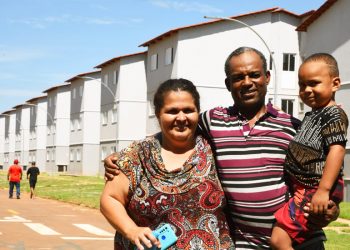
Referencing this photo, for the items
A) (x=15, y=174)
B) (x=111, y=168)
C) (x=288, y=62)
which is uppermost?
(x=288, y=62)

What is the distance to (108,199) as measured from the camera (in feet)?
12.4

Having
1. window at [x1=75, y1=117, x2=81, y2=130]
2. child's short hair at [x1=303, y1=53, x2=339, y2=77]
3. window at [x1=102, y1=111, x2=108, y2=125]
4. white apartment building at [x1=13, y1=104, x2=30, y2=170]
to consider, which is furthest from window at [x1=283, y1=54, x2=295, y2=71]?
white apartment building at [x1=13, y1=104, x2=30, y2=170]

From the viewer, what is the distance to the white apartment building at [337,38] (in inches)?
1114

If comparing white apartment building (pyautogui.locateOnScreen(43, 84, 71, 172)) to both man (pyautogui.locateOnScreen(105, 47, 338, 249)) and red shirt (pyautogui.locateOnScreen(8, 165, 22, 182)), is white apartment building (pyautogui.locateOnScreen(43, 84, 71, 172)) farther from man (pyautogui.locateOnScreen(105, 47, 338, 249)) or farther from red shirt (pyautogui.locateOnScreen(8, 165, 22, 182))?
man (pyautogui.locateOnScreen(105, 47, 338, 249))

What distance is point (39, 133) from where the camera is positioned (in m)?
90.1

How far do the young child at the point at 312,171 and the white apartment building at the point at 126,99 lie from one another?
4716 centimetres

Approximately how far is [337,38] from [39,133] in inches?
2583

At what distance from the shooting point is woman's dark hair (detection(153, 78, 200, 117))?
383 cm

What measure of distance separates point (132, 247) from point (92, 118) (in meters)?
63.1

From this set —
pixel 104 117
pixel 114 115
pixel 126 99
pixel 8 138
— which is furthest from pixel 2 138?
pixel 126 99

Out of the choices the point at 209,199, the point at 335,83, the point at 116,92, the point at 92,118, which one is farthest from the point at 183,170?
the point at 92,118

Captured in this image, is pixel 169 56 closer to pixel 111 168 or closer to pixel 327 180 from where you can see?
pixel 111 168

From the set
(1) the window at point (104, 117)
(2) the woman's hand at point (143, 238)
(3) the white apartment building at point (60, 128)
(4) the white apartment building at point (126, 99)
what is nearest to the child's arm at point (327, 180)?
(2) the woman's hand at point (143, 238)

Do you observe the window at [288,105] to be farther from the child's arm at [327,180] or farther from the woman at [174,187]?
the woman at [174,187]
